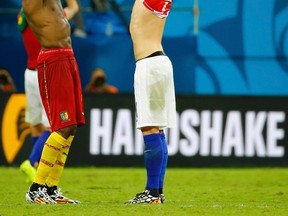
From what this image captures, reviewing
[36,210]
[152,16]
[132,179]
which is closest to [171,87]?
[152,16]

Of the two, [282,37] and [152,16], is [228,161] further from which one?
[152,16]

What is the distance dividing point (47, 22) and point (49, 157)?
55.1 inches

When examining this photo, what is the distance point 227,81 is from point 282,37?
4.76ft

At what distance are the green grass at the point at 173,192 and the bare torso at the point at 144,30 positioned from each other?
157 centimetres

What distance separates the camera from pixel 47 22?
32.1ft

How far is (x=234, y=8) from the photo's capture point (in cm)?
1936

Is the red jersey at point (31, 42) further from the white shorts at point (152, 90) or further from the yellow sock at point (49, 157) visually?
the white shorts at point (152, 90)

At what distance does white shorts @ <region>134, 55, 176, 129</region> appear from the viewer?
9.45 meters

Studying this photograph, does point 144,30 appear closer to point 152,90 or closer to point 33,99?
point 152,90

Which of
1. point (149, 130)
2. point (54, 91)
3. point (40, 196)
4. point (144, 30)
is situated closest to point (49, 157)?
point (40, 196)

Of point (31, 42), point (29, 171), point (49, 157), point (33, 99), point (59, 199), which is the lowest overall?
point (29, 171)

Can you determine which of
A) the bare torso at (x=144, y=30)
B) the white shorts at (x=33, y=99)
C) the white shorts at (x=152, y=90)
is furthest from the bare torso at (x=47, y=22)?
the white shorts at (x=33, y=99)

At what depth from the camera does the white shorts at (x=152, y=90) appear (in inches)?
372

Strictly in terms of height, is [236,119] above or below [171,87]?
below
